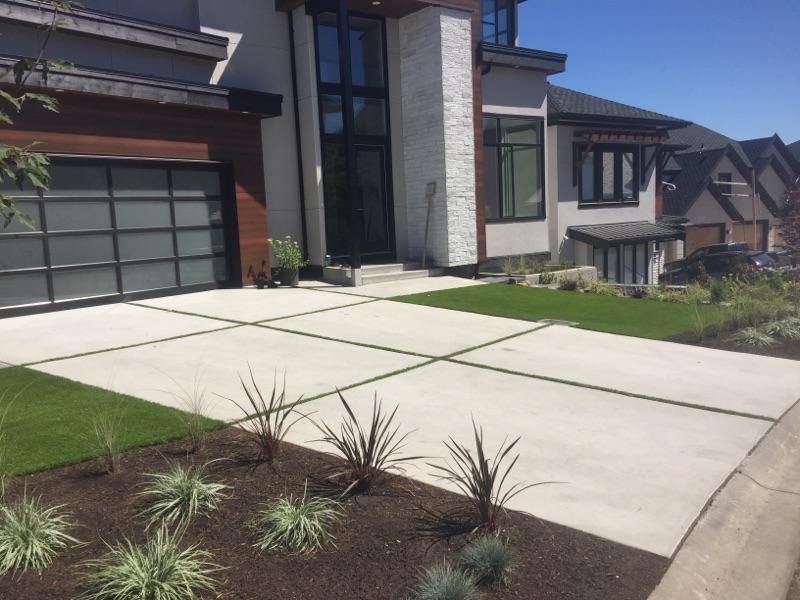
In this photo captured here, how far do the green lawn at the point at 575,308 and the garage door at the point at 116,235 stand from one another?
13.7 feet

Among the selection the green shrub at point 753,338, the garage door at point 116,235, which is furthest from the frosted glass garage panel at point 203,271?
the green shrub at point 753,338

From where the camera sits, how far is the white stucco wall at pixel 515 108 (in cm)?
1802

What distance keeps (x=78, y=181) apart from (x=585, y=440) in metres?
9.53

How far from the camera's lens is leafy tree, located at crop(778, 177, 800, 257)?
34.2 meters

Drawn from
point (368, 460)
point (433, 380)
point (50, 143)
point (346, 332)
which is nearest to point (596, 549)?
point (368, 460)

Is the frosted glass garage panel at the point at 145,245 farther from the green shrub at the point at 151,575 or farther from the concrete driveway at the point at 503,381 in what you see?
the green shrub at the point at 151,575

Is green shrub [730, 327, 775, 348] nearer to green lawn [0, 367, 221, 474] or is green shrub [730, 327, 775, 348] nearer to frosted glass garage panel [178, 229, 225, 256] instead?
green lawn [0, 367, 221, 474]

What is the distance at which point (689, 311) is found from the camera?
1194 cm

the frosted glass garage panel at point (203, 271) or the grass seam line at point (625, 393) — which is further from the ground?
the frosted glass garage panel at point (203, 271)

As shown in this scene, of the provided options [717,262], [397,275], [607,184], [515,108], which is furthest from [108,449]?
[717,262]

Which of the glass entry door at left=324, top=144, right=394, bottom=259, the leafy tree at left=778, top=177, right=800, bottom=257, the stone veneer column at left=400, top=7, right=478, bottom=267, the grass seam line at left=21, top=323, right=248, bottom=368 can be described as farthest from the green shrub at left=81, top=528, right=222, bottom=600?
the leafy tree at left=778, top=177, right=800, bottom=257

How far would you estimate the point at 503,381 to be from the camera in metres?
7.07

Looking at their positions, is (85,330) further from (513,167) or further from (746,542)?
(513,167)

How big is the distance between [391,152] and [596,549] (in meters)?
13.5
